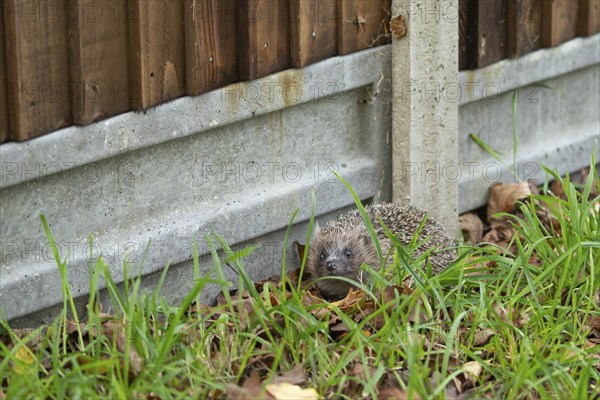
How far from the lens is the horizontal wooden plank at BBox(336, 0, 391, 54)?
5.45m

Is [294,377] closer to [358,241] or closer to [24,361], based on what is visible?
[24,361]

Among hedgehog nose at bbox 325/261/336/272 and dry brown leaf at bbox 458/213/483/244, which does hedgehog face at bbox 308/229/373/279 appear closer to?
hedgehog nose at bbox 325/261/336/272

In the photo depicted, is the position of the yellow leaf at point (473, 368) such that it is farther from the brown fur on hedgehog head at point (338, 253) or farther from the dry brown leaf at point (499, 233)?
the dry brown leaf at point (499, 233)

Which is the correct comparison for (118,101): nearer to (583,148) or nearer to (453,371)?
(453,371)

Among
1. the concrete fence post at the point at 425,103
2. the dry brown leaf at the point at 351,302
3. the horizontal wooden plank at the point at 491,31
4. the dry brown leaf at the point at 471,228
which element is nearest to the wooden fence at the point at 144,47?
the concrete fence post at the point at 425,103

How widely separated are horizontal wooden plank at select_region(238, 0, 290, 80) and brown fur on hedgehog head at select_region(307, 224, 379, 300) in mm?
949

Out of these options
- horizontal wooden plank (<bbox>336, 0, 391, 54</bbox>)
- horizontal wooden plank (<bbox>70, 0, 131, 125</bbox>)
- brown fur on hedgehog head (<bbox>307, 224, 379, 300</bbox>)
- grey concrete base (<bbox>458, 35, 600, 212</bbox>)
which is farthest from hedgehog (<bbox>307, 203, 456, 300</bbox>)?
horizontal wooden plank (<bbox>70, 0, 131, 125</bbox>)

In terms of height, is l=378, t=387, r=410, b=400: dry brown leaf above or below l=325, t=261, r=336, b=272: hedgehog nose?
above

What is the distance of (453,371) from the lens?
4.27 meters

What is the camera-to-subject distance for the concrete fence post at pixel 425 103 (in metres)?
5.62

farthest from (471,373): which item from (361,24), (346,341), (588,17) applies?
(588,17)

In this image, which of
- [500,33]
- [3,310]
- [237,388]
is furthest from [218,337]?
[500,33]

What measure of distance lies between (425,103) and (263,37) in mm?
1060

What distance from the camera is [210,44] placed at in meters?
4.89
